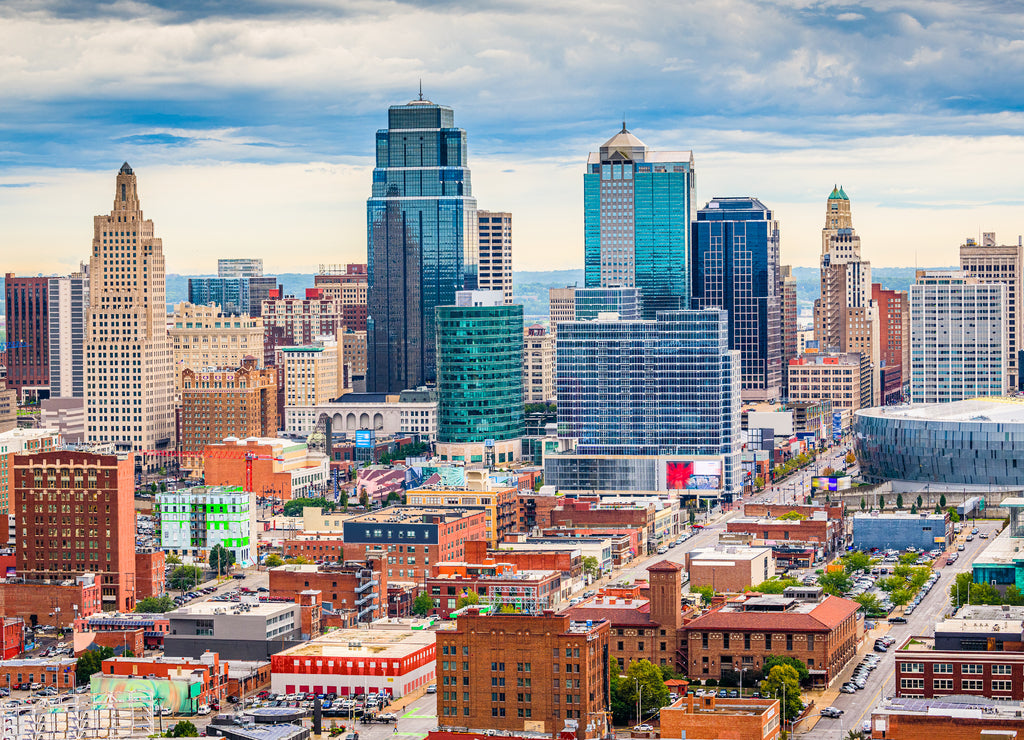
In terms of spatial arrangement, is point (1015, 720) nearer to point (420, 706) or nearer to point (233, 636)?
point (420, 706)

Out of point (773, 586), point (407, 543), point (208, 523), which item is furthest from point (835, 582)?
point (208, 523)

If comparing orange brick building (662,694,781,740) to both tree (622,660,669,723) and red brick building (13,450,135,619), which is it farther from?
red brick building (13,450,135,619)

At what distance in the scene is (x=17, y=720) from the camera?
355 feet

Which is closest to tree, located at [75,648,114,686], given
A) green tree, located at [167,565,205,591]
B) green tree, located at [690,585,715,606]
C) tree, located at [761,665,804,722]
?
green tree, located at [167,565,205,591]

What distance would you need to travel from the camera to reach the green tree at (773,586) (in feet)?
473

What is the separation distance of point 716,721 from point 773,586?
40.2m

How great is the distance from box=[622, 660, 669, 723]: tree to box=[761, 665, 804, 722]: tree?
5.51 metres

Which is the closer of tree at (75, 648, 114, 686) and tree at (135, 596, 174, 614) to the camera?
tree at (75, 648, 114, 686)

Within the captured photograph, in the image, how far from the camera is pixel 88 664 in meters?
133

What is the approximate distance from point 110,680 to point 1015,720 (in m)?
52.3

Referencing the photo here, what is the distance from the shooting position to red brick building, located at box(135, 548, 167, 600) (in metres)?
159

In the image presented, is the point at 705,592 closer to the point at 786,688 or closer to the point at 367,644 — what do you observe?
the point at 367,644

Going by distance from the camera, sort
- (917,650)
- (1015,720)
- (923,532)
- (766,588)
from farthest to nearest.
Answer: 1. (923,532)
2. (766,588)
3. (917,650)
4. (1015,720)

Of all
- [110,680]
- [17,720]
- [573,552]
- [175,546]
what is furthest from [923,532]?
[17,720]
